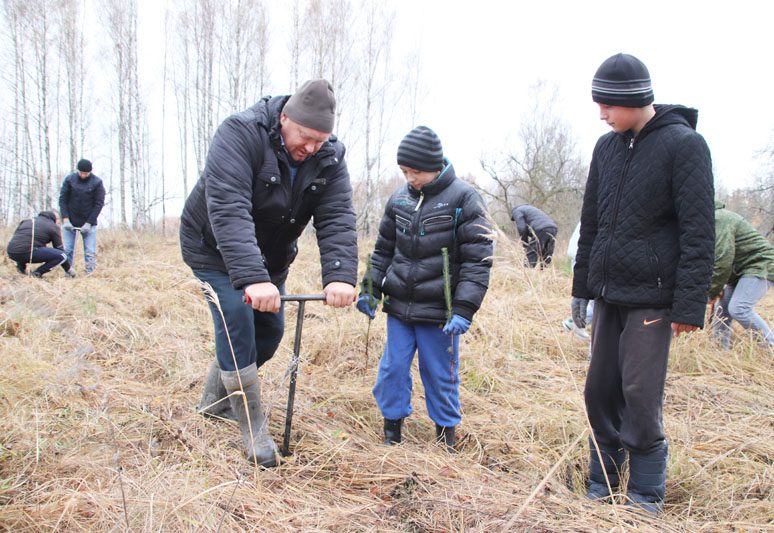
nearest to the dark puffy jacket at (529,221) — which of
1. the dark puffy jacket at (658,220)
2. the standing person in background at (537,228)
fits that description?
the standing person in background at (537,228)

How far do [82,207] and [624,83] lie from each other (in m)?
8.56

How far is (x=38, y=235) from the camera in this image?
24.7 feet

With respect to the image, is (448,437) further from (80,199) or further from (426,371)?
(80,199)

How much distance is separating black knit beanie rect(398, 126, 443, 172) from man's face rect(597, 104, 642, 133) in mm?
860

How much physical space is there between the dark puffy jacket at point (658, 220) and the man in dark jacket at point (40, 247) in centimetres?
768

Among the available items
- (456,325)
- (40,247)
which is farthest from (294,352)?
(40,247)

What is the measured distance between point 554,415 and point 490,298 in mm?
3504

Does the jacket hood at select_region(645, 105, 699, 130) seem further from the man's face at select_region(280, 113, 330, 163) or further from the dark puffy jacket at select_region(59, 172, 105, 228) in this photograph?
the dark puffy jacket at select_region(59, 172, 105, 228)

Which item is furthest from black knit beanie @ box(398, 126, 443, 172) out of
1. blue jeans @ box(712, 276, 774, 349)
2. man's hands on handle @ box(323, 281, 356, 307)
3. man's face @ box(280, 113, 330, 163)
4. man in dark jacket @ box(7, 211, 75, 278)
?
man in dark jacket @ box(7, 211, 75, 278)

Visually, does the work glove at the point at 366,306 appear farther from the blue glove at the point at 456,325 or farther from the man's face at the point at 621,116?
the man's face at the point at 621,116

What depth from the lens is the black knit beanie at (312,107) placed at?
225 cm

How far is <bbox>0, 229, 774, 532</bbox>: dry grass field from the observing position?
1958 millimetres

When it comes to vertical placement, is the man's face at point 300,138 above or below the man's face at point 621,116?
below

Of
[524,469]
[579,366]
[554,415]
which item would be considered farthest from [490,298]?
[524,469]
